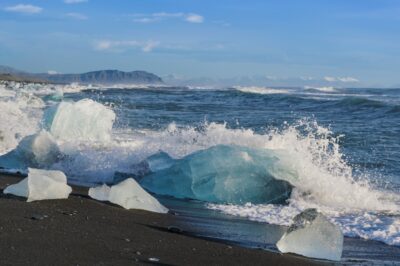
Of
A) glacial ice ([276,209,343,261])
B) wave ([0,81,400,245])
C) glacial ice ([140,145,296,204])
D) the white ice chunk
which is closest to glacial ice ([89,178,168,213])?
the white ice chunk

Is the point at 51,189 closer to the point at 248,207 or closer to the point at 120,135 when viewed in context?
the point at 248,207

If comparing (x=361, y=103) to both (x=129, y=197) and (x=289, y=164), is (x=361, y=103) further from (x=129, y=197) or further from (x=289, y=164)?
(x=129, y=197)

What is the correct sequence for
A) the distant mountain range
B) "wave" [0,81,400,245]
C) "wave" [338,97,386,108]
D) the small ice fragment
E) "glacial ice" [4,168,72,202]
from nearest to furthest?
"glacial ice" [4,168,72,202], the small ice fragment, "wave" [0,81,400,245], "wave" [338,97,386,108], the distant mountain range

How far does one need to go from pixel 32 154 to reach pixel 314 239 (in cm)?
560

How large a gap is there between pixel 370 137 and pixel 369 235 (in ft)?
29.3

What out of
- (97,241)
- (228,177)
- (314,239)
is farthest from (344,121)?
(97,241)

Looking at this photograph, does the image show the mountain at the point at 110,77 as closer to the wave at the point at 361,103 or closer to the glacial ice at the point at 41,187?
the wave at the point at 361,103

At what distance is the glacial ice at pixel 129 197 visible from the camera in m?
6.30

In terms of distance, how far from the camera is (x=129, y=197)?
633 cm

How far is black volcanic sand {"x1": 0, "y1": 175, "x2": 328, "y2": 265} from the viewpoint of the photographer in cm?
397

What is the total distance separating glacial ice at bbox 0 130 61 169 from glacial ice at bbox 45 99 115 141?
2869mm

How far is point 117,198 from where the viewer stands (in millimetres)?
6348

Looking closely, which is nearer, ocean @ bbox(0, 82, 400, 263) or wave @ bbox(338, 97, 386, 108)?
ocean @ bbox(0, 82, 400, 263)

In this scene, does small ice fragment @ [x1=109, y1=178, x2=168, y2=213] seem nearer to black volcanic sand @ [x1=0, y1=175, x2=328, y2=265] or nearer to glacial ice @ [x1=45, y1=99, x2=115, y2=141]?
black volcanic sand @ [x1=0, y1=175, x2=328, y2=265]
